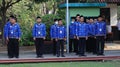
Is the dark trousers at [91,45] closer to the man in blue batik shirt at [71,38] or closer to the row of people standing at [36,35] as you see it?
the man in blue batik shirt at [71,38]

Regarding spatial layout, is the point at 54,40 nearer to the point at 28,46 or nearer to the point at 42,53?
the point at 42,53

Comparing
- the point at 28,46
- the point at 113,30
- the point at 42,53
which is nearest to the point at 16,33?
the point at 42,53

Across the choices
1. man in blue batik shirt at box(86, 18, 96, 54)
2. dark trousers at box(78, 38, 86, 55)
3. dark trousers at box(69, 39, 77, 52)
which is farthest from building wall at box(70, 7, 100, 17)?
dark trousers at box(78, 38, 86, 55)

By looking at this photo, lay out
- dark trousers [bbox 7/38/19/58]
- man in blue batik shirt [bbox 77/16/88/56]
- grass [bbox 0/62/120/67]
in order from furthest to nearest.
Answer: man in blue batik shirt [bbox 77/16/88/56] < dark trousers [bbox 7/38/19/58] < grass [bbox 0/62/120/67]

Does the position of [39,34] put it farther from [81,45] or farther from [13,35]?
[81,45]

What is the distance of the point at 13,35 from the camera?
18172 mm

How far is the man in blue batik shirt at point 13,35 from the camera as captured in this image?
59.5 ft

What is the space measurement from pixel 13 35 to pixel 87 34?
3.48 metres

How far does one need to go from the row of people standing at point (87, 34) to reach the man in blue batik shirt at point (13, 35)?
2.77 m

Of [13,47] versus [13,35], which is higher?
[13,35]

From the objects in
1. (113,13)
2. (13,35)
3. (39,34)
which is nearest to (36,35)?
(39,34)

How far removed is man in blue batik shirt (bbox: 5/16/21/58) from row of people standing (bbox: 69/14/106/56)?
277 centimetres

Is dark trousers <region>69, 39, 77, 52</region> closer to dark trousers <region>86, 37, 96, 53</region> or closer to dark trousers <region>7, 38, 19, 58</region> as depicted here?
dark trousers <region>86, 37, 96, 53</region>

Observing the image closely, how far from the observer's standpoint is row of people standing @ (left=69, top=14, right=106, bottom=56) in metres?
19.0
